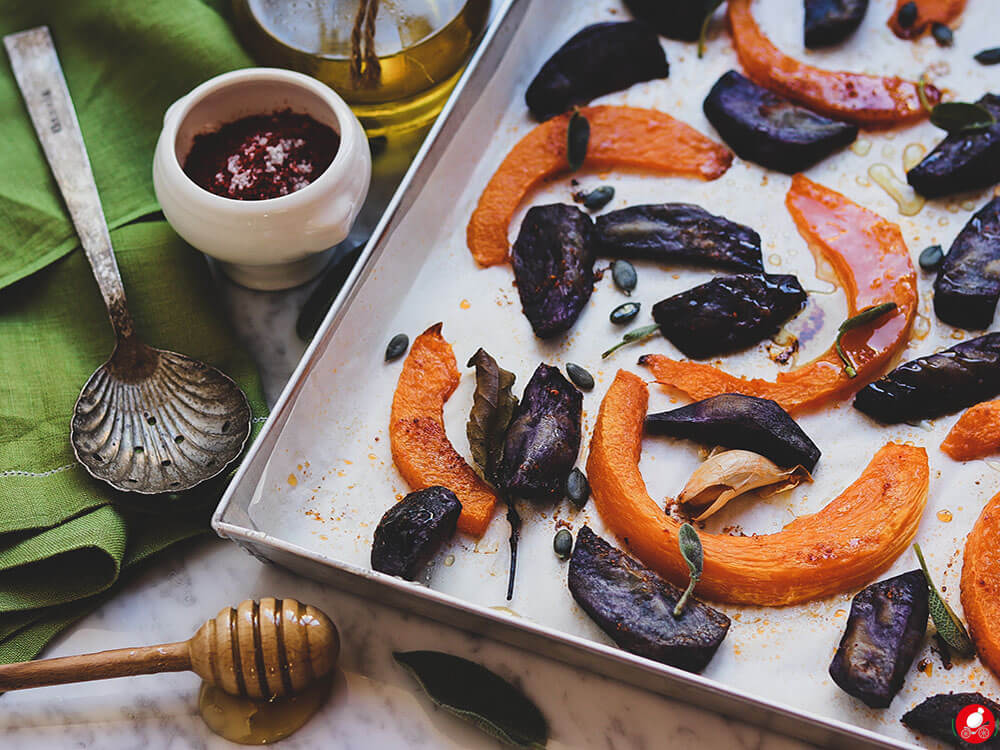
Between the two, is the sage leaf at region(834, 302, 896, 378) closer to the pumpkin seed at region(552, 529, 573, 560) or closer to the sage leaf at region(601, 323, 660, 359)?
the sage leaf at region(601, 323, 660, 359)

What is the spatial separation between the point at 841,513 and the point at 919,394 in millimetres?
278

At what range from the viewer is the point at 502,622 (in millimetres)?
1646

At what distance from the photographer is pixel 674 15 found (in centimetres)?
244

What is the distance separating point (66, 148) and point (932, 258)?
171 cm

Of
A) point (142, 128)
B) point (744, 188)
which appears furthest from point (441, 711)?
point (142, 128)

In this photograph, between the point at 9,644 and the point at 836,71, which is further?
the point at 836,71

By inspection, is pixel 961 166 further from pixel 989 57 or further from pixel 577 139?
pixel 577 139

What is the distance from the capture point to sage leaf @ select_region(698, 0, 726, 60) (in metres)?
2.41

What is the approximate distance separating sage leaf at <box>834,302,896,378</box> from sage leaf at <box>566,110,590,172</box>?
62cm

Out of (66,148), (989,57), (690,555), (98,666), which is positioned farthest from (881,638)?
(66,148)

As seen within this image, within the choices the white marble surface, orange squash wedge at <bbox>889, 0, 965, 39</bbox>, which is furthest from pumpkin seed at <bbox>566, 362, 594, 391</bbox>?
orange squash wedge at <bbox>889, 0, 965, 39</bbox>

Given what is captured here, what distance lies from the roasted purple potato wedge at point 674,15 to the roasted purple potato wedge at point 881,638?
4.30 ft

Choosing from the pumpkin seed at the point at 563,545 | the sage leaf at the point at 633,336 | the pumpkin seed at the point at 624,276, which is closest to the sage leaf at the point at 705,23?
the pumpkin seed at the point at 624,276

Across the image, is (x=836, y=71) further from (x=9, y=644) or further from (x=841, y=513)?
(x=9, y=644)
